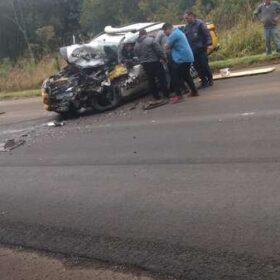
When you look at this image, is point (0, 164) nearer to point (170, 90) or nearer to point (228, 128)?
point (228, 128)

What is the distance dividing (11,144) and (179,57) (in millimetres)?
4078

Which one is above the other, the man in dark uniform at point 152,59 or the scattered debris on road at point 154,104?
the man in dark uniform at point 152,59

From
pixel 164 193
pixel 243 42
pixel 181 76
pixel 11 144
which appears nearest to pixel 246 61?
pixel 243 42

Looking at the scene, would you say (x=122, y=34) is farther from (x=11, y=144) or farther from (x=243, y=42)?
(x=243, y=42)

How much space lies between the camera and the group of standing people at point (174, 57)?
43.0ft

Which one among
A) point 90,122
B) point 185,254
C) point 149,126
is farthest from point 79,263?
A: point 90,122

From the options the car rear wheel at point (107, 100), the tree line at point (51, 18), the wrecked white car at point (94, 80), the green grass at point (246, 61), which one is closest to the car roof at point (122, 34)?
the wrecked white car at point (94, 80)

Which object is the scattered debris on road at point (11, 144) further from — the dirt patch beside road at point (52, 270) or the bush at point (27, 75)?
the bush at point (27, 75)

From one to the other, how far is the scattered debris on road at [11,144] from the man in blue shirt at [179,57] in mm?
3498

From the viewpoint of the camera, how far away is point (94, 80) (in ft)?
45.3

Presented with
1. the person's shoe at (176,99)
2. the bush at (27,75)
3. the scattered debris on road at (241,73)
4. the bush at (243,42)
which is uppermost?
the bush at (243,42)

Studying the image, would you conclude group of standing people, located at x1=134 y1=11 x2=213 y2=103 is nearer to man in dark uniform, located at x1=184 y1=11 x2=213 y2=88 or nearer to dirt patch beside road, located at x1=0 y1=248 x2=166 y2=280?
man in dark uniform, located at x1=184 y1=11 x2=213 y2=88

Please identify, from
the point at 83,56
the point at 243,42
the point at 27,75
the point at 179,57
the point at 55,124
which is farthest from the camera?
the point at 27,75

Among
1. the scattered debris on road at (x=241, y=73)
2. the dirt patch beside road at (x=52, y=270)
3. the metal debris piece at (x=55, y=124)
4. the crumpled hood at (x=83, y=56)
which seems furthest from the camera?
the scattered debris on road at (x=241, y=73)
